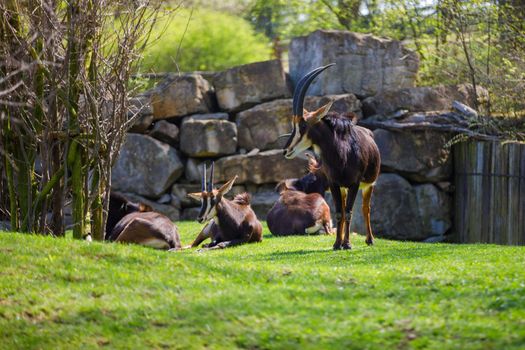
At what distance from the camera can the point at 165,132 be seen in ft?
76.1

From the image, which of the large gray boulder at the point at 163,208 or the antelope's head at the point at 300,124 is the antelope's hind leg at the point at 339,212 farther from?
the large gray boulder at the point at 163,208

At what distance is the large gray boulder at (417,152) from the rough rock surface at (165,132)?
5257mm

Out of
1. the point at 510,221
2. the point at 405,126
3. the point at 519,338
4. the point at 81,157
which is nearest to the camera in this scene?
the point at 519,338

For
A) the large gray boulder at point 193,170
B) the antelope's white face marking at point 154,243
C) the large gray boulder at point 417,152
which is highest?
the large gray boulder at point 417,152

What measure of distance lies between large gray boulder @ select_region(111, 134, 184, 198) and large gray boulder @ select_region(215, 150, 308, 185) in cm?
125

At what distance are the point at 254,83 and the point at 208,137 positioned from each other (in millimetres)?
1824

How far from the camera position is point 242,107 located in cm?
2358

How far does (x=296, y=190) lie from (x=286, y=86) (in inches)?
172

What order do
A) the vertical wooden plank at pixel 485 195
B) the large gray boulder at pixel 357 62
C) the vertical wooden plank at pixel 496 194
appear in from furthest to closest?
the large gray boulder at pixel 357 62, the vertical wooden plank at pixel 485 195, the vertical wooden plank at pixel 496 194

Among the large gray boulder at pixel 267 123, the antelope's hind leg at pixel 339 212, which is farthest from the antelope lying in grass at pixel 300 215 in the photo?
the antelope's hind leg at pixel 339 212

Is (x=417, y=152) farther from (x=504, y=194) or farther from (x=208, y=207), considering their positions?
(x=208, y=207)

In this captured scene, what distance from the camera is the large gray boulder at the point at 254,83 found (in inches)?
913

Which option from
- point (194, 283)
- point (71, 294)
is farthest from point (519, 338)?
point (71, 294)

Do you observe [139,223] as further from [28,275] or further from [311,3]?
[311,3]
